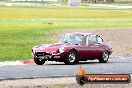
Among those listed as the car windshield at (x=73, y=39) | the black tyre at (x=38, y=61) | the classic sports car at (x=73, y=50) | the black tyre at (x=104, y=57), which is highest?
the car windshield at (x=73, y=39)

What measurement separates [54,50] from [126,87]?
774 centimetres

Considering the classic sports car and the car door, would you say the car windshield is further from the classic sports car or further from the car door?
the car door

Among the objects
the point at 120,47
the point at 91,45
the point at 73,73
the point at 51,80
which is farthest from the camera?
the point at 120,47

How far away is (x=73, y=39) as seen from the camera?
986 inches

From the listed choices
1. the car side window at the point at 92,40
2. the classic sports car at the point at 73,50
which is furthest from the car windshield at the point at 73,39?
the car side window at the point at 92,40

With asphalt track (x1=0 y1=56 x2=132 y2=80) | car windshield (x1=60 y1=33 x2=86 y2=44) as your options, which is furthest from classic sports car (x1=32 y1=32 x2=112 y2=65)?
asphalt track (x1=0 y1=56 x2=132 y2=80)

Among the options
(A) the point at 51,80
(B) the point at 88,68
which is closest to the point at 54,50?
(B) the point at 88,68

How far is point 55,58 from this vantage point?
23.8 meters

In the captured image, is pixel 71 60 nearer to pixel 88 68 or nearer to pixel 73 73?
pixel 88 68

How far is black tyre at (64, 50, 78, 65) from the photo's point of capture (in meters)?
23.9

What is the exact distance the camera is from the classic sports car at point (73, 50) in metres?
23.7

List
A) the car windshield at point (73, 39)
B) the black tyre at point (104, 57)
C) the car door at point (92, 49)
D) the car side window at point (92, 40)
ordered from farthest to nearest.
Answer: the black tyre at point (104, 57), the car side window at point (92, 40), the car door at point (92, 49), the car windshield at point (73, 39)

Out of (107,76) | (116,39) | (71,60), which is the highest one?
(107,76)

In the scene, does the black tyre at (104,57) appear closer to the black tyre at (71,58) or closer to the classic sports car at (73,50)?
the classic sports car at (73,50)
